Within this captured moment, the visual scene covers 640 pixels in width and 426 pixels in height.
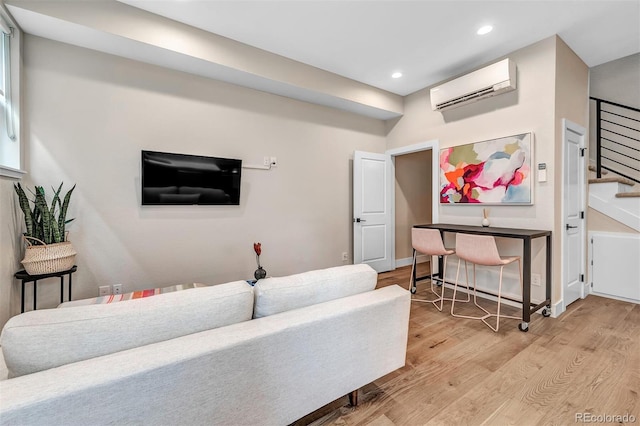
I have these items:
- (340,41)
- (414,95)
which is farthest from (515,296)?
(340,41)

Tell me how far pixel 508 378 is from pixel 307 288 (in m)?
1.54

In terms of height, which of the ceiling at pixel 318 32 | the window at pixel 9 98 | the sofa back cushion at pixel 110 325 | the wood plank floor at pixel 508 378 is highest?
the ceiling at pixel 318 32

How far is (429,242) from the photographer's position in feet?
9.94

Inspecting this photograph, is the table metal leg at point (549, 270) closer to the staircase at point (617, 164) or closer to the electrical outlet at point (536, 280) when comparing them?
the electrical outlet at point (536, 280)

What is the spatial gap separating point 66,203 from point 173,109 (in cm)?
134

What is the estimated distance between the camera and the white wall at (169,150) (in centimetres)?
243

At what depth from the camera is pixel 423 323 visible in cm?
260

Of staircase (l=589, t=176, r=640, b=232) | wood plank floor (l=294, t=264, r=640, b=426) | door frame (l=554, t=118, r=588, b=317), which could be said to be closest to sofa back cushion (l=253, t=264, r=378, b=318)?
wood plank floor (l=294, t=264, r=640, b=426)

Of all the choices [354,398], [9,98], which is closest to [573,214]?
[354,398]

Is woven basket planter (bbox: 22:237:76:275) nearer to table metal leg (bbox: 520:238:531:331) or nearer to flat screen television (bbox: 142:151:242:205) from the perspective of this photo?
flat screen television (bbox: 142:151:242:205)

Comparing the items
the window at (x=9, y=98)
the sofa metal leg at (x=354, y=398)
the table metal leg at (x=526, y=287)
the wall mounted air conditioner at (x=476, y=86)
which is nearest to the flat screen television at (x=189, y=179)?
the window at (x=9, y=98)

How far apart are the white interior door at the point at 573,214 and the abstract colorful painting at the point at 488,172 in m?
0.37

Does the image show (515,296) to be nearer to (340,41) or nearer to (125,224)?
(340,41)

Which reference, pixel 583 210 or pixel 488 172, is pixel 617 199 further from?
pixel 488 172
